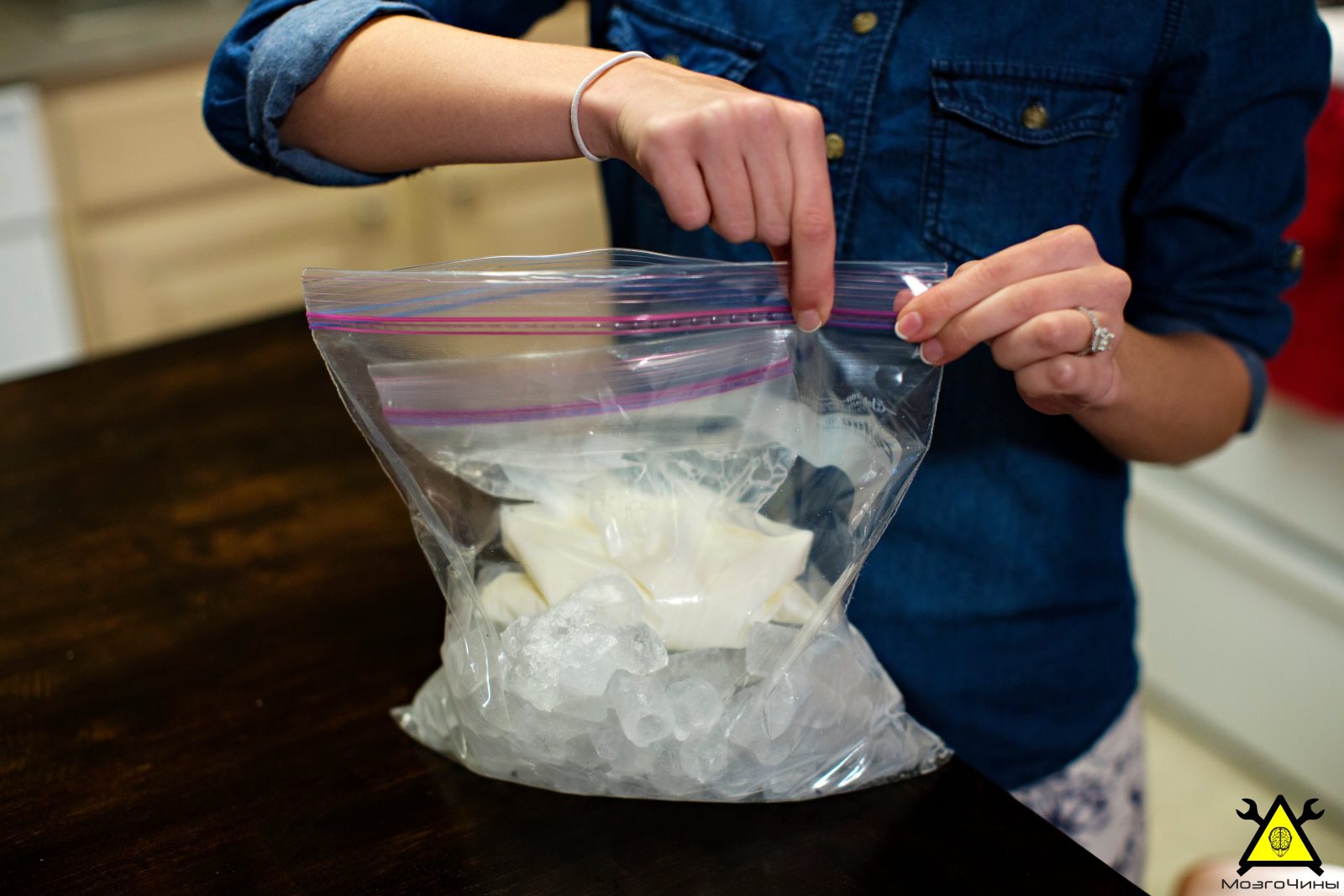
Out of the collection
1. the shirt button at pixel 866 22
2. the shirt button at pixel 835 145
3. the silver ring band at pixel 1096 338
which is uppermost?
the shirt button at pixel 866 22

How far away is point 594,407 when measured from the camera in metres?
0.54

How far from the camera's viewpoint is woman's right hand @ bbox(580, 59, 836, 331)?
19.0 inches

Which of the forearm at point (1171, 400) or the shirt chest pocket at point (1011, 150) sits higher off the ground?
the shirt chest pocket at point (1011, 150)

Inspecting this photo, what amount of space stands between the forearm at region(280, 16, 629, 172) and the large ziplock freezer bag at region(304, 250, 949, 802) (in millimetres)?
72

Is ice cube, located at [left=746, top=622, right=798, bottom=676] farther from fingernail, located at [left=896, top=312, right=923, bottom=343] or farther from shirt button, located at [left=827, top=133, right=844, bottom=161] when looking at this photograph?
shirt button, located at [left=827, top=133, right=844, bottom=161]

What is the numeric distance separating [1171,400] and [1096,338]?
0.44 ft

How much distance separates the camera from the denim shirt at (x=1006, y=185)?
2.02ft

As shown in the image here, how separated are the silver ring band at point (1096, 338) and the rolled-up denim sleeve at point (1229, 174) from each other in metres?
0.15

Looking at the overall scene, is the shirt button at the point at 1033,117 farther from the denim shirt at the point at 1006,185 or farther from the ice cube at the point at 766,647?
the ice cube at the point at 766,647

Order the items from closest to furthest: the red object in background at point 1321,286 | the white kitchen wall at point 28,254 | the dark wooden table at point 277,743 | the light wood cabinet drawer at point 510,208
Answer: the dark wooden table at point 277,743, the red object in background at point 1321,286, the white kitchen wall at point 28,254, the light wood cabinet drawer at point 510,208

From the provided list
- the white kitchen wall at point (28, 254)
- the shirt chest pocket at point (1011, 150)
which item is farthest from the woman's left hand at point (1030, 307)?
the white kitchen wall at point (28, 254)

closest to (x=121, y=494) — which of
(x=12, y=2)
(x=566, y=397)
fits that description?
(x=566, y=397)

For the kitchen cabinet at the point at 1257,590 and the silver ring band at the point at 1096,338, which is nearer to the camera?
the silver ring band at the point at 1096,338

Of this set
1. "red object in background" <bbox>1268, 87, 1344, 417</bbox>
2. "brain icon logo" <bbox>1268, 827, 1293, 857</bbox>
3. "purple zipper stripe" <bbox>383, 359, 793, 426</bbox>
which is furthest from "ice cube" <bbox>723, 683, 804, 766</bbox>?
"red object in background" <bbox>1268, 87, 1344, 417</bbox>
